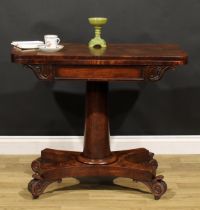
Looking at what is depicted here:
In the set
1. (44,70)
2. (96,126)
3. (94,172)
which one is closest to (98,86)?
(96,126)

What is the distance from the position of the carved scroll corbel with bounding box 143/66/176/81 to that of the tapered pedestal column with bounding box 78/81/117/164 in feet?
1.10

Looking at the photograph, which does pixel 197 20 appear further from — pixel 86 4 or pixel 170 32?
pixel 86 4

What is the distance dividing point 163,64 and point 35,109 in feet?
4.09

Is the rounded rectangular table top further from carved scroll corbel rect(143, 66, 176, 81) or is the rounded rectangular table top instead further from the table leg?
the table leg

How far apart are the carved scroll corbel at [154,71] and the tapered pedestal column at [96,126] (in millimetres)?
337

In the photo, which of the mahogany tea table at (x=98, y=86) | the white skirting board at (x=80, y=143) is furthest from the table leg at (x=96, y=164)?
the white skirting board at (x=80, y=143)

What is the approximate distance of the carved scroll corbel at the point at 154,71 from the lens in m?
2.65

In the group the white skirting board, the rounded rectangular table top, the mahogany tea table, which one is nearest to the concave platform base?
the mahogany tea table

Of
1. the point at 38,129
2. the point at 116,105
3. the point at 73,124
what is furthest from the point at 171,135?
the point at 38,129

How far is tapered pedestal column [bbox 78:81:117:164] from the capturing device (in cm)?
290

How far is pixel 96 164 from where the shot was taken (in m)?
2.93

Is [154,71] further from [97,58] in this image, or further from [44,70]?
[44,70]

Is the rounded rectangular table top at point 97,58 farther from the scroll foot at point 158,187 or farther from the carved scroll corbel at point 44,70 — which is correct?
the scroll foot at point 158,187

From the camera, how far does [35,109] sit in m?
3.51
